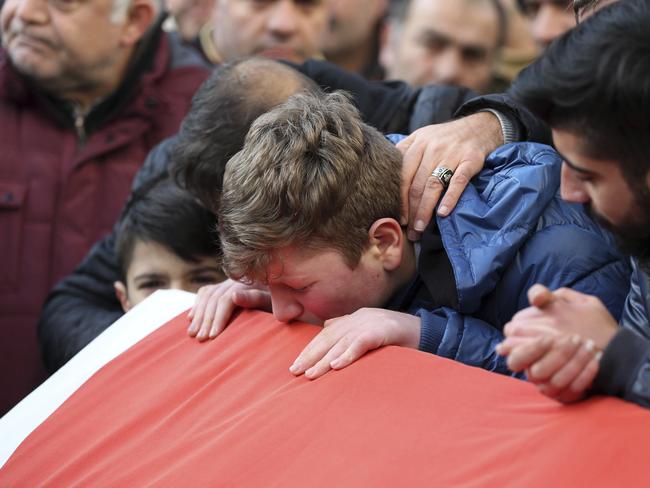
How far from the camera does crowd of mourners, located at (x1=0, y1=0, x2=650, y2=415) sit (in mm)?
1858

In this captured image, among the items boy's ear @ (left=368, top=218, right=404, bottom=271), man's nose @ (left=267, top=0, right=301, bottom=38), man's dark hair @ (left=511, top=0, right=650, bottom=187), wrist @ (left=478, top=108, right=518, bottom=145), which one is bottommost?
man's nose @ (left=267, top=0, right=301, bottom=38)

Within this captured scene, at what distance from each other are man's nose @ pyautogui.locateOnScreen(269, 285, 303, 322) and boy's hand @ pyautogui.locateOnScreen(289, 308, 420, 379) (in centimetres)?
13

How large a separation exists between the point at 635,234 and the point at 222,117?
139cm

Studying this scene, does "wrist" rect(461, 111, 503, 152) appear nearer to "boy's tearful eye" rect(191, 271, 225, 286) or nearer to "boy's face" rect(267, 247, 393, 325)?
"boy's face" rect(267, 247, 393, 325)

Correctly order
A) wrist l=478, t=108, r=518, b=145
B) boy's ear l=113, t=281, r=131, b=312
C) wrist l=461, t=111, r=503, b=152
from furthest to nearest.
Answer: boy's ear l=113, t=281, r=131, b=312
wrist l=478, t=108, r=518, b=145
wrist l=461, t=111, r=503, b=152

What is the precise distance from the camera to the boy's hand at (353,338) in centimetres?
223

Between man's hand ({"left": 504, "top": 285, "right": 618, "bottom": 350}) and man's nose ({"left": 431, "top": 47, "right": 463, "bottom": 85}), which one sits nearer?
man's hand ({"left": 504, "top": 285, "right": 618, "bottom": 350})

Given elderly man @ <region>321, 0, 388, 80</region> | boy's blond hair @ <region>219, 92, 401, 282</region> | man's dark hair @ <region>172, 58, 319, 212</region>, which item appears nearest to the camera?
boy's blond hair @ <region>219, 92, 401, 282</region>

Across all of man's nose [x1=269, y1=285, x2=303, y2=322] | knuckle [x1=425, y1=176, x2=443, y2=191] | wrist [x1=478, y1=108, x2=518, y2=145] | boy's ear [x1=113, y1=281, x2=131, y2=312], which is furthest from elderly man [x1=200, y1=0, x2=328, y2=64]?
man's nose [x1=269, y1=285, x2=303, y2=322]

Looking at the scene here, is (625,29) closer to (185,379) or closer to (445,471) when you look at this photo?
(445,471)

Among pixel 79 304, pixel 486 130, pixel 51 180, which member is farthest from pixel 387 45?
pixel 486 130

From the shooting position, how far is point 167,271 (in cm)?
360

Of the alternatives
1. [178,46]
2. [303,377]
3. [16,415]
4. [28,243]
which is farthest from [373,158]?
[178,46]

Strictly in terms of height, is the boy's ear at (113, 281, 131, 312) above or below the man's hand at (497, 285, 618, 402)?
below
